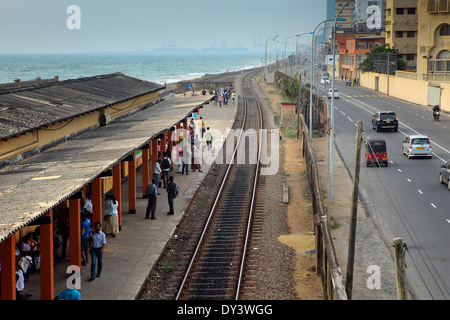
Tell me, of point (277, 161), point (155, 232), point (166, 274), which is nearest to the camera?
point (166, 274)

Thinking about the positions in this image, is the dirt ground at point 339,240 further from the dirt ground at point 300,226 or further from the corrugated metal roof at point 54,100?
the corrugated metal roof at point 54,100

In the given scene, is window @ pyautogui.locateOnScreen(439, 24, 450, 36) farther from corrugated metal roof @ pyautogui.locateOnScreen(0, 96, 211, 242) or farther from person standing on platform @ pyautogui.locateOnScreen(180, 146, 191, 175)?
corrugated metal roof @ pyautogui.locateOnScreen(0, 96, 211, 242)

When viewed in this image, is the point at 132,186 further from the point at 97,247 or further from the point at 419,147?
the point at 419,147

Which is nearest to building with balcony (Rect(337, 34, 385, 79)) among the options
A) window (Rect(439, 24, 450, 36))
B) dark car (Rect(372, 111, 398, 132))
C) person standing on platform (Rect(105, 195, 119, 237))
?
window (Rect(439, 24, 450, 36))

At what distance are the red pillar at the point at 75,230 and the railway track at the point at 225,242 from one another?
108 inches

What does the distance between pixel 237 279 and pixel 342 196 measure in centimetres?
1141

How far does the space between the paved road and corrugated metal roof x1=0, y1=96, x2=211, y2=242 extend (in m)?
8.50

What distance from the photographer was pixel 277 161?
35.8 m

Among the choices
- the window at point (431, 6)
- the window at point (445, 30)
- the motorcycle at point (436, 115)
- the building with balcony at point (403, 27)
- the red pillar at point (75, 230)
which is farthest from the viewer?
the building with balcony at point (403, 27)

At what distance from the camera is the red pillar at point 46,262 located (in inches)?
529

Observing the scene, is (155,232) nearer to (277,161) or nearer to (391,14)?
(277,161)

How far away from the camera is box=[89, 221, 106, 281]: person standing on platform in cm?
1566

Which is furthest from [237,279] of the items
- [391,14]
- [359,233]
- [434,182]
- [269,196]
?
[391,14]

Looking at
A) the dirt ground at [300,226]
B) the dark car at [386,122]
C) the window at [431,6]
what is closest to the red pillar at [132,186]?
the dirt ground at [300,226]
